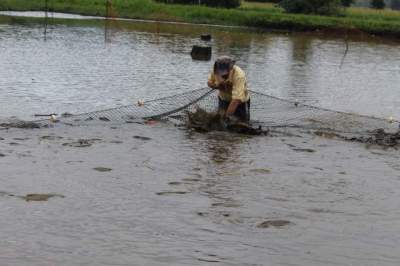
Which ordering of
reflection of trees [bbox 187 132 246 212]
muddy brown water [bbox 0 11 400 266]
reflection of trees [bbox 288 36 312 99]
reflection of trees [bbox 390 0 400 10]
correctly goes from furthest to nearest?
reflection of trees [bbox 390 0 400 10] < reflection of trees [bbox 288 36 312 99] < reflection of trees [bbox 187 132 246 212] < muddy brown water [bbox 0 11 400 266]

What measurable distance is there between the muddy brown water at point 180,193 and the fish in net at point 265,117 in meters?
0.49

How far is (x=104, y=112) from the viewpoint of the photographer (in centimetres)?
1198

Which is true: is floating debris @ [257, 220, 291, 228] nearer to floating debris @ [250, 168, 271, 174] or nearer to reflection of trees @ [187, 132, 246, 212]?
reflection of trees @ [187, 132, 246, 212]

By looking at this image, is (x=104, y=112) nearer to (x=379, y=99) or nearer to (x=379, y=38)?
(x=379, y=99)

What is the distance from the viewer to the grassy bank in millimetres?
46250

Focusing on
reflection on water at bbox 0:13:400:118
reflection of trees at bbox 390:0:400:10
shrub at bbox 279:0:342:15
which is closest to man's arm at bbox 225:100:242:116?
reflection on water at bbox 0:13:400:118

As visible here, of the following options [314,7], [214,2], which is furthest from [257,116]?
[214,2]

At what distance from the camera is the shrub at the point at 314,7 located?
178ft

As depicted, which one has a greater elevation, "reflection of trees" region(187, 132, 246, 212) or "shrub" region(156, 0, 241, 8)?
"shrub" region(156, 0, 241, 8)

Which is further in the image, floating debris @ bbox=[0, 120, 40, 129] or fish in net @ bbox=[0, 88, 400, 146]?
fish in net @ bbox=[0, 88, 400, 146]

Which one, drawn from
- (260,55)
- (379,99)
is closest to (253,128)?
(379,99)

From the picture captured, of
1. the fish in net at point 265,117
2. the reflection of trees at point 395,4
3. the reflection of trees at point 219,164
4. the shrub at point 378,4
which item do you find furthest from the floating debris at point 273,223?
the reflection of trees at point 395,4

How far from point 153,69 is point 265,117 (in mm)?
8516

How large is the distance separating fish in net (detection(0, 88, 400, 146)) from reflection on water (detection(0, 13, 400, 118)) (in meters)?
1.30
